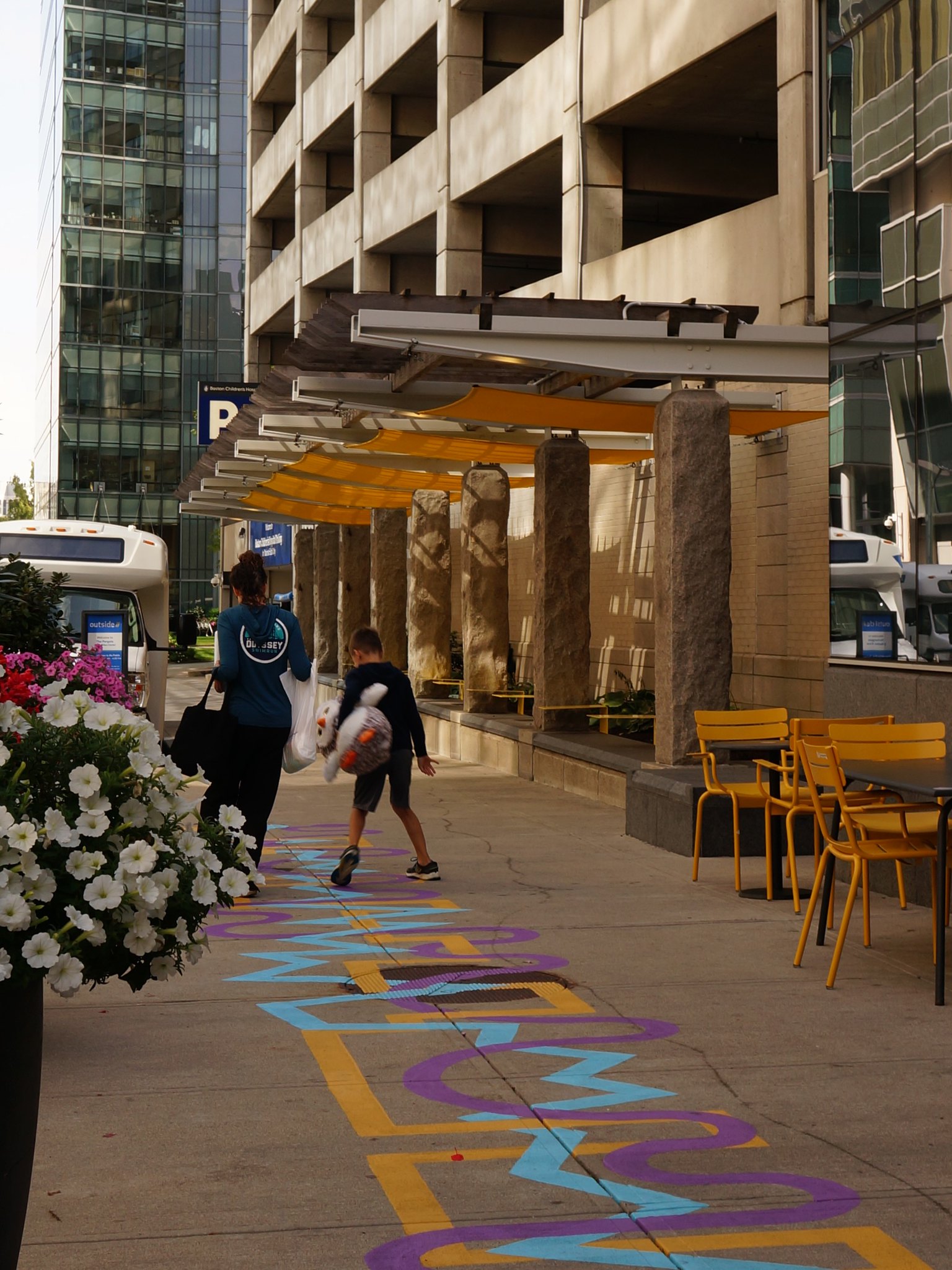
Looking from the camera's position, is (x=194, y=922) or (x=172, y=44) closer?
(x=194, y=922)

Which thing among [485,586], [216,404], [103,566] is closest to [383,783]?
[485,586]

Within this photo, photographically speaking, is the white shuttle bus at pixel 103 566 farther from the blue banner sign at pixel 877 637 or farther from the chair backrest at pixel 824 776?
the chair backrest at pixel 824 776

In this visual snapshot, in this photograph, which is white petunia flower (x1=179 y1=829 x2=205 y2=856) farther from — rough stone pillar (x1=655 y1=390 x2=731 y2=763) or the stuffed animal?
rough stone pillar (x1=655 y1=390 x2=731 y2=763)

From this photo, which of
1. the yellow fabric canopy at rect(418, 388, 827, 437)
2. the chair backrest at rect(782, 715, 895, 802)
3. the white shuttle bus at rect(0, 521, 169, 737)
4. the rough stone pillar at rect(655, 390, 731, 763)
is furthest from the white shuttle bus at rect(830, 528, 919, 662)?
the white shuttle bus at rect(0, 521, 169, 737)

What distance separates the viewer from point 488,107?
23.3 metres

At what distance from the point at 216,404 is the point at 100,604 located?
455 inches

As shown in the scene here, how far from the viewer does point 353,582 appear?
28500mm

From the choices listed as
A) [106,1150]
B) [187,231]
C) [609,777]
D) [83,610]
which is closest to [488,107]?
[83,610]

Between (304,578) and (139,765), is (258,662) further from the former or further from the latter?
(304,578)

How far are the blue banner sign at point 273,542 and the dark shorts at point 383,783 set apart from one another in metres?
30.5

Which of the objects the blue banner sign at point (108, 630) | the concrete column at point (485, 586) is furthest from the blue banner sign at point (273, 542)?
the blue banner sign at point (108, 630)

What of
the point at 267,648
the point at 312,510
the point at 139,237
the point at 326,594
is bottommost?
the point at 267,648

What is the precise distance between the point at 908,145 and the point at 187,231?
81.3 m

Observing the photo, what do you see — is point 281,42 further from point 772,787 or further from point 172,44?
point 172,44
